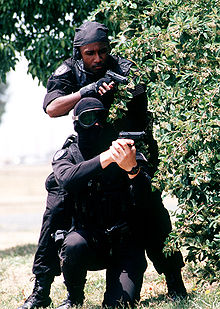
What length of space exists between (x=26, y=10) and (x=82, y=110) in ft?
15.9

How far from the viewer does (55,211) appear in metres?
4.60

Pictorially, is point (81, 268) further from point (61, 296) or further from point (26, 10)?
point (26, 10)

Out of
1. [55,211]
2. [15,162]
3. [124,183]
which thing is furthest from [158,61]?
[15,162]

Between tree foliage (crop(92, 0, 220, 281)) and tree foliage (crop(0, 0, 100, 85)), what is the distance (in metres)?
4.05

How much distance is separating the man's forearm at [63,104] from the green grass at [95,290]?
1.57 m

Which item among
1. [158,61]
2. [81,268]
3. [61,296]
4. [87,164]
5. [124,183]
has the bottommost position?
[61,296]

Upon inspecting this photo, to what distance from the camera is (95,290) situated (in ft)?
18.3

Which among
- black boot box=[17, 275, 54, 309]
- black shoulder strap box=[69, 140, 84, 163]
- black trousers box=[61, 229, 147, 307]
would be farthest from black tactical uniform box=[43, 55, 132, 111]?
black boot box=[17, 275, 54, 309]

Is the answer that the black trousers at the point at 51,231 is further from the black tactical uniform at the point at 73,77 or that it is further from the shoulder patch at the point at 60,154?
the black tactical uniform at the point at 73,77

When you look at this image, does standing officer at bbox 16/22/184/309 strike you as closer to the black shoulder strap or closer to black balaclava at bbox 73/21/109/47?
black balaclava at bbox 73/21/109/47

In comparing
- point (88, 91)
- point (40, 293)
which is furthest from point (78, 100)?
point (40, 293)

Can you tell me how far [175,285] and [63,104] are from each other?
1.71 m

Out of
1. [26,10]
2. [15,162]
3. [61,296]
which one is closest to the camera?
[61,296]

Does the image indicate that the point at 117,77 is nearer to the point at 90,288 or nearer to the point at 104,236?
the point at 104,236
